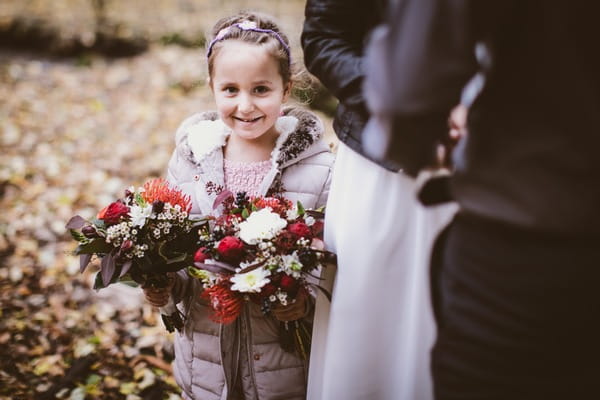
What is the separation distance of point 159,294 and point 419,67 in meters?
1.50

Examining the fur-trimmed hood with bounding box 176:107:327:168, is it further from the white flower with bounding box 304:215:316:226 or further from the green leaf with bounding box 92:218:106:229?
the green leaf with bounding box 92:218:106:229

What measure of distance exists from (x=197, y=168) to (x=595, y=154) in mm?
1603

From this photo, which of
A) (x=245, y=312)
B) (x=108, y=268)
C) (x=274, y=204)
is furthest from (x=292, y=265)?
(x=108, y=268)

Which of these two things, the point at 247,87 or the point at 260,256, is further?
the point at 247,87

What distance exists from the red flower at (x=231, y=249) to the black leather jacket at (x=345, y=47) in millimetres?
535

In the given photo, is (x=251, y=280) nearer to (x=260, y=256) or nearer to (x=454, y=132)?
(x=260, y=256)

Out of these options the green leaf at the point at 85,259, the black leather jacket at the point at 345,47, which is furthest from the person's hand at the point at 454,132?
the green leaf at the point at 85,259

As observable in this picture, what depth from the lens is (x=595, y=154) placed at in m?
1.04

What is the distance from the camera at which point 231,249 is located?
5.76 feet

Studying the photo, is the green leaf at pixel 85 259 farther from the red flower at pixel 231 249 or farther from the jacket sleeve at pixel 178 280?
the red flower at pixel 231 249

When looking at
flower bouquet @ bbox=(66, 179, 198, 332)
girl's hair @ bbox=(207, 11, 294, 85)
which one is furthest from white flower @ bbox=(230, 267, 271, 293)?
girl's hair @ bbox=(207, 11, 294, 85)

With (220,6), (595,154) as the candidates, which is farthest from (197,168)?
(220,6)

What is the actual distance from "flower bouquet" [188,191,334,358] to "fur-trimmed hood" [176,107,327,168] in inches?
11.6

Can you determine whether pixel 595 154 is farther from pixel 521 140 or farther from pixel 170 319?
pixel 170 319
